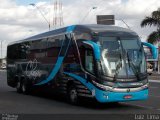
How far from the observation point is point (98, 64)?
15.4m

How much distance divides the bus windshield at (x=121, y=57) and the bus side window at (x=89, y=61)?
1.48ft

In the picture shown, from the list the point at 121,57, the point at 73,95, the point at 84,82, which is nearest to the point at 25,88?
the point at 73,95

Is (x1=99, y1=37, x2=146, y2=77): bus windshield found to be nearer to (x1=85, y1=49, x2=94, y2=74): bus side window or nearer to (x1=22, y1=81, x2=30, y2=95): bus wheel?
(x1=85, y1=49, x2=94, y2=74): bus side window

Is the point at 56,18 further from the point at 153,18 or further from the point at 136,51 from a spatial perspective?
the point at 136,51

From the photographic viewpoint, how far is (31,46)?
74.3ft

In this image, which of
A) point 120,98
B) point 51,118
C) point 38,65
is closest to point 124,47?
point 120,98

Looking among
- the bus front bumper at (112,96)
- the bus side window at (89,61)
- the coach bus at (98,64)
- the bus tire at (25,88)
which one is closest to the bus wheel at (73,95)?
the coach bus at (98,64)

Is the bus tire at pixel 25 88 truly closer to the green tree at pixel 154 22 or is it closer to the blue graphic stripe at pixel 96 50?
the blue graphic stripe at pixel 96 50

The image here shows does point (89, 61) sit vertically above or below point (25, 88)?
above

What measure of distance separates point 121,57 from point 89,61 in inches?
46.2

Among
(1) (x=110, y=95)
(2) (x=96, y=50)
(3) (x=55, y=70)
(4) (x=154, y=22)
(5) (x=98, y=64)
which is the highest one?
(4) (x=154, y=22)

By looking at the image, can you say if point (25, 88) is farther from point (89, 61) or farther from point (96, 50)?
point (96, 50)

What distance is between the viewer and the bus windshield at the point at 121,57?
15.5 m

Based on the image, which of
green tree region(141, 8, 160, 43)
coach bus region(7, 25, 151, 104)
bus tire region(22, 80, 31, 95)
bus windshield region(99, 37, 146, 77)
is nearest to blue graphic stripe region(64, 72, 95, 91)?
coach bus region(7, 25, 151, 104)
